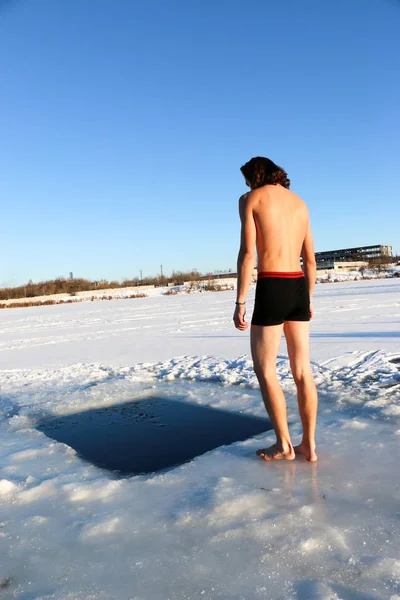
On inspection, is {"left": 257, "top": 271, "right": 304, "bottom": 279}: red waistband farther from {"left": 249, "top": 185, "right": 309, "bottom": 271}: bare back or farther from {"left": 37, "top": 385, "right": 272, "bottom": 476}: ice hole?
{"left": 37, "top": 385, "right": 272, "bottom": 476}: ice hole

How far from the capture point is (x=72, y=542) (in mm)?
1794

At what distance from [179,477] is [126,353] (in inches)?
166

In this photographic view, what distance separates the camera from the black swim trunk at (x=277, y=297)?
2.46m

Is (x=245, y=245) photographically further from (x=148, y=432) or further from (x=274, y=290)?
(x=148, y=432)

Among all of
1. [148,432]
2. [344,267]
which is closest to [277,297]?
[148,432]

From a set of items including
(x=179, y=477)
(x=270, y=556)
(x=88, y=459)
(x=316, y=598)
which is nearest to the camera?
(x=316, y=598)

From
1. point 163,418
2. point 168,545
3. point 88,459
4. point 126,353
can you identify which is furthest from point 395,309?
point 168,545

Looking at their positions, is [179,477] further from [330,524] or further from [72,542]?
[330,524]

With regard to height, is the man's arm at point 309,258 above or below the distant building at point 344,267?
below

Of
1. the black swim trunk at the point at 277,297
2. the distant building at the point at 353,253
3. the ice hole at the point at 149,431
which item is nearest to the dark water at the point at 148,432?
the ice hole at the point at 149,431

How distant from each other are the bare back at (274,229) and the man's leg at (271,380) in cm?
35

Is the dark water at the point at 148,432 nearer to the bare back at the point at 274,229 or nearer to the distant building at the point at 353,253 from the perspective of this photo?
the bare back at the point at 274,229

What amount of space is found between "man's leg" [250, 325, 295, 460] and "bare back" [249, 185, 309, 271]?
351 mm

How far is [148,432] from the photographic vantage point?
3.20m
